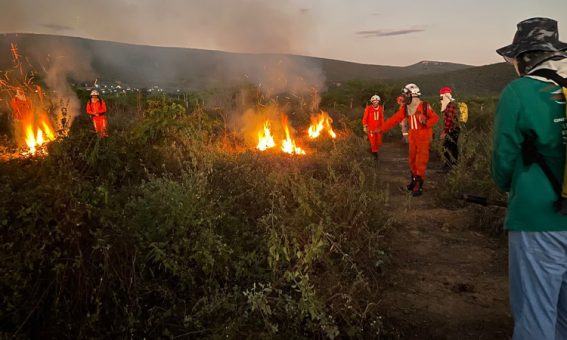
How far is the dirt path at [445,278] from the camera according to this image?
3516 mm

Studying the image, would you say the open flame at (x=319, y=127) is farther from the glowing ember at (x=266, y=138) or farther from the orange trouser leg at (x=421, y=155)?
the orange trouser leg at (x=421, y=155)

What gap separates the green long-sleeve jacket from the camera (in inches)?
85.1

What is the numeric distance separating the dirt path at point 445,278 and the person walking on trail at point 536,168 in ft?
4.04

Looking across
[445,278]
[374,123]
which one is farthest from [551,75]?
[374,123]

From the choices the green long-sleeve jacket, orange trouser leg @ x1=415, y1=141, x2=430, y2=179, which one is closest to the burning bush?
the green long-sleeve jacket

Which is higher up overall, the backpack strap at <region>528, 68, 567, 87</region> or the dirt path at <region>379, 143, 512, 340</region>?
the backpack strap at <region>528, 68, 567, 87</region>

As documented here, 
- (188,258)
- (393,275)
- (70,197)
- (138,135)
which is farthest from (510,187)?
(138,135)

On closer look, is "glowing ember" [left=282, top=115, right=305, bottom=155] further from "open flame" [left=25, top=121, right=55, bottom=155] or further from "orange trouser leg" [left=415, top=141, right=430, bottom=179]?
"open flame" [left=25, top=121, right=55, bottom=155]

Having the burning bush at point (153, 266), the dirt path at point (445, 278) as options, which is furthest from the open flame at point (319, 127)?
the burning bush at point (153, 266)

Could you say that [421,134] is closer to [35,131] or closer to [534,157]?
→ [534,157]

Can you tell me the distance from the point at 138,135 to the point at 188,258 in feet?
12.3

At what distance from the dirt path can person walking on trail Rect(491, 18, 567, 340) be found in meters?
1.23

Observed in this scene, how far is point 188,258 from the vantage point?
3594mm

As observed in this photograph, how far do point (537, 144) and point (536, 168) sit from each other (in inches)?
5.4
